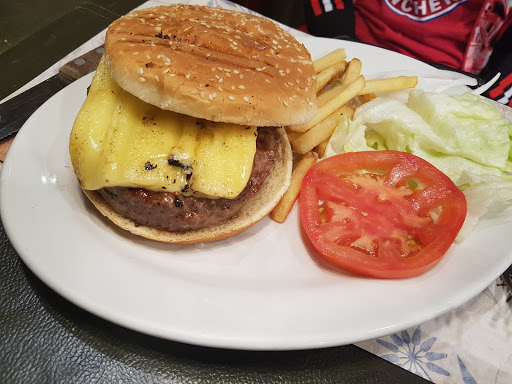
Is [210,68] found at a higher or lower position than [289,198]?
higher

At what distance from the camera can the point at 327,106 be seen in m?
2.28

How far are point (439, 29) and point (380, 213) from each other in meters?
2.59

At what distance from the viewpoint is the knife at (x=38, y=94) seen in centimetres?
239

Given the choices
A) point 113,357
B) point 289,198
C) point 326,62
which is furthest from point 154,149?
point 326,62

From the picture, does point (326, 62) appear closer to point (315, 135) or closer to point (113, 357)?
point (315, 135)

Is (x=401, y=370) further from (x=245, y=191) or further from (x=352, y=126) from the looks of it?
(x=352, y=126)

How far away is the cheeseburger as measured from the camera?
5.64 ft

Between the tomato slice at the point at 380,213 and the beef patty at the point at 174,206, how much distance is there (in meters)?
0.31

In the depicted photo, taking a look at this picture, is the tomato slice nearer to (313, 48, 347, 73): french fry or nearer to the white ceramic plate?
the white ceramic plate

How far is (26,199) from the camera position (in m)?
1.91

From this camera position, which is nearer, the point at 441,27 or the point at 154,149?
the point at 154,149

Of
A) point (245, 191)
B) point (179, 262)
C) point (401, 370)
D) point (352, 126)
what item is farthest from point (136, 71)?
point (401, 370)

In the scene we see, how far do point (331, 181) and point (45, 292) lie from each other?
1.38 m

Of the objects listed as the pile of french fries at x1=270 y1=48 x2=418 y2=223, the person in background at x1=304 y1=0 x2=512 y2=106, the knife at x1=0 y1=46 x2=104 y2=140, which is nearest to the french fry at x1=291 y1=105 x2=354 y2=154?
the pile of french fries at x1=270 y1=48 x2=418 y2=223
